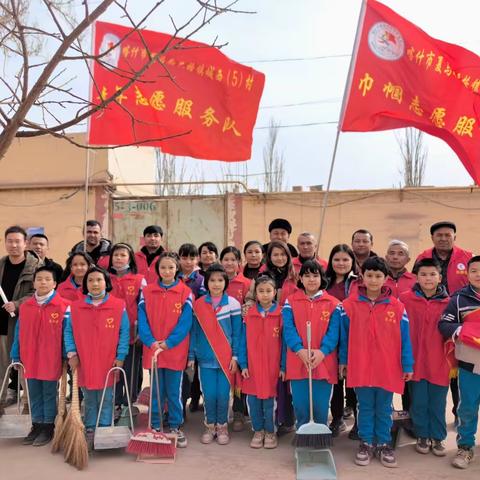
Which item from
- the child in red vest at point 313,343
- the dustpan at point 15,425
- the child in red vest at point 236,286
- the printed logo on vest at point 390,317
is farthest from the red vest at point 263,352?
the dustpan at point 15,425

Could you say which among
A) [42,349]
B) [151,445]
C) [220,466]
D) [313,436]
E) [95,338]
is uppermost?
[95,338]

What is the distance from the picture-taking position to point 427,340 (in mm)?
3814

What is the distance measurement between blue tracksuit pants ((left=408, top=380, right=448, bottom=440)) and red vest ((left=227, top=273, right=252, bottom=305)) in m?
1.55

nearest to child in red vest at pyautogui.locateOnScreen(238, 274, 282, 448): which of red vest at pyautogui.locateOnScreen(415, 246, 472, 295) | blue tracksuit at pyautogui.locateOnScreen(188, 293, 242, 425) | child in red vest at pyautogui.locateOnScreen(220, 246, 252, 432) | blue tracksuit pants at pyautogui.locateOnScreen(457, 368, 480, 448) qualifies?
blue tracksuit at pyautogui.locateOnScreen(188, 293, 242, 425)

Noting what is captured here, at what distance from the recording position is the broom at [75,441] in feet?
11.6

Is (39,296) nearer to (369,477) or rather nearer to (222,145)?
(222,145)

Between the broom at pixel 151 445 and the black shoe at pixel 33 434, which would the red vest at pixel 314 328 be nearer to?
the broom at pixel 151 445

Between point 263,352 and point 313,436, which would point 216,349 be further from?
point 313,436

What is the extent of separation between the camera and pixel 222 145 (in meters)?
5.45

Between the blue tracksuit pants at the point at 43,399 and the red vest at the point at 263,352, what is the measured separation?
151 cm

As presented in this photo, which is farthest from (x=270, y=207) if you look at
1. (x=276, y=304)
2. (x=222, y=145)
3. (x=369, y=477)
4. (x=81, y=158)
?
(x=369, y=477)

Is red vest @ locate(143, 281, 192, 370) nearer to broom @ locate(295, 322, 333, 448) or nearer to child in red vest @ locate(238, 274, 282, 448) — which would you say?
child in red vest @ locate(238, 274, 282, 448)

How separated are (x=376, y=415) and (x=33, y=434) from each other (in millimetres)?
2631

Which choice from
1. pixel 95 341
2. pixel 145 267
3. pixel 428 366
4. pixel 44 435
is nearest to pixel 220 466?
pixel 95 341
